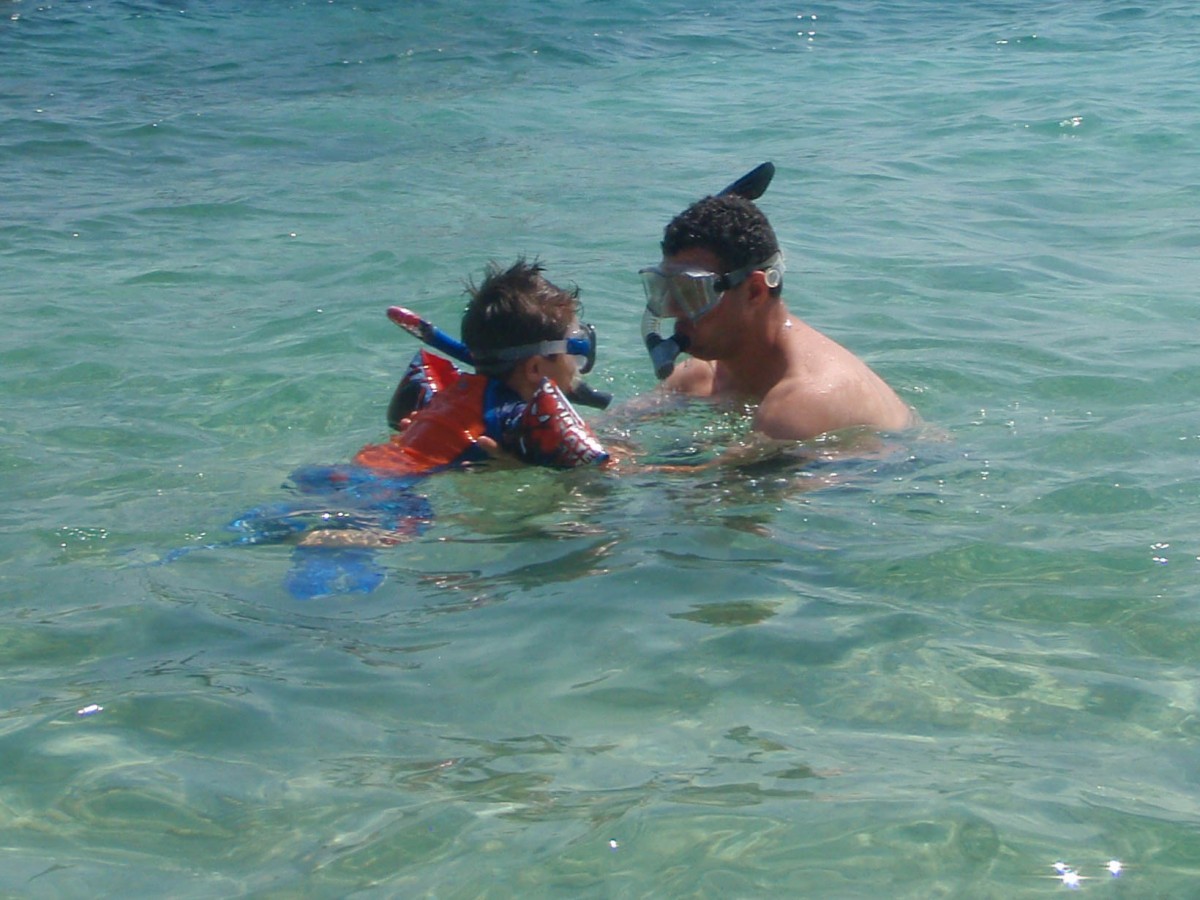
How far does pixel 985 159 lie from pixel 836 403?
20.8 feet

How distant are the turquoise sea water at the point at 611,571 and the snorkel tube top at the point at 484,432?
14cm

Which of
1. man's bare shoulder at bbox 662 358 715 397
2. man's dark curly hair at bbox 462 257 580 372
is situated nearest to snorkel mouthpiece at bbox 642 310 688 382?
man's dark curly hair at bbox 462 257 580 372

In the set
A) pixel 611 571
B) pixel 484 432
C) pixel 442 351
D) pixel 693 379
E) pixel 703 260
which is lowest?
pixel 611 571

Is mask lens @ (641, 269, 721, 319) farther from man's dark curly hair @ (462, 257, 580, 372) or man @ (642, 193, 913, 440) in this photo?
man's dark curly hair @ (462, 257, 580, 372)

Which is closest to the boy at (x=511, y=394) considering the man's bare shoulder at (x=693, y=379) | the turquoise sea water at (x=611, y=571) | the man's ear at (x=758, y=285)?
the turquoise sea water at (x=611, y=571)

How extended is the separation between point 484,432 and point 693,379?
1406mm

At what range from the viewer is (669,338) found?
16.5ft

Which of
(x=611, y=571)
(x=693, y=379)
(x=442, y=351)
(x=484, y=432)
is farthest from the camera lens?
(x=693, y=379)

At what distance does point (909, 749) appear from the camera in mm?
3029

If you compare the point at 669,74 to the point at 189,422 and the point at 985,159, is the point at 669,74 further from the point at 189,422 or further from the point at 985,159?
the point at 189,422

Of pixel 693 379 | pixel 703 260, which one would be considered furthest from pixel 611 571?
pixel 693 379

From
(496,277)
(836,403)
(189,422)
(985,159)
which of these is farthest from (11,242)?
(985,159)

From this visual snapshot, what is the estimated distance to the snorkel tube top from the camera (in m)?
4.40

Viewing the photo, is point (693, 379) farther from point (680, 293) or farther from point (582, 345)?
point (582, 345)
